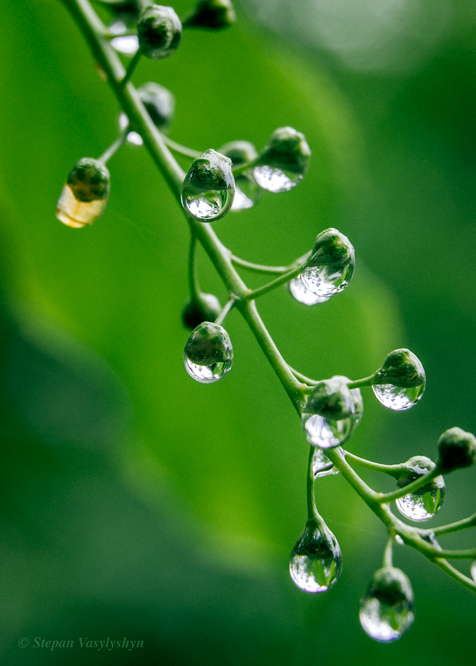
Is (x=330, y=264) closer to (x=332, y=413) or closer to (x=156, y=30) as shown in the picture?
(x=332, y=413)

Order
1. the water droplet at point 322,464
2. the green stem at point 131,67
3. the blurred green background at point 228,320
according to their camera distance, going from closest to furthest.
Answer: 1. the water droplet at point 322,464
2. the green stem at point 131,67
3. the blurred green background at point 228,320

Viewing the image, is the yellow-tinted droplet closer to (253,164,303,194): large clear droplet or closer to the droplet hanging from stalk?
(253,164,303,194): large clear droplet

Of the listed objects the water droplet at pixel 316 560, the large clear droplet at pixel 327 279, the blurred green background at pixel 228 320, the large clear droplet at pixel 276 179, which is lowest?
the blurred green background at pixel 228 320

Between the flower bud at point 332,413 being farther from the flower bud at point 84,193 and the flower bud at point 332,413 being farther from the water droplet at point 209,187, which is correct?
the flower bud at point 84,193

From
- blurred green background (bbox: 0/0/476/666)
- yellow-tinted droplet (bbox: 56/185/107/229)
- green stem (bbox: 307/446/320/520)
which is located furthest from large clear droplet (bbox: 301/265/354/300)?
blurred green background (bbox: 0/0/476/666)

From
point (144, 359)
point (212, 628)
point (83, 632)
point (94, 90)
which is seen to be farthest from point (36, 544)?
point (94, 90)

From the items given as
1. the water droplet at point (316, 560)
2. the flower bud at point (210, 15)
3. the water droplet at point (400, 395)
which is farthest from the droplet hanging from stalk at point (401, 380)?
the flower bud at point (210, 15)

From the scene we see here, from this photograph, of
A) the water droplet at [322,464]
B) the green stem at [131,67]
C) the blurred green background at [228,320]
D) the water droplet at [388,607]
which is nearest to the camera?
the water droplet at [388,607]
